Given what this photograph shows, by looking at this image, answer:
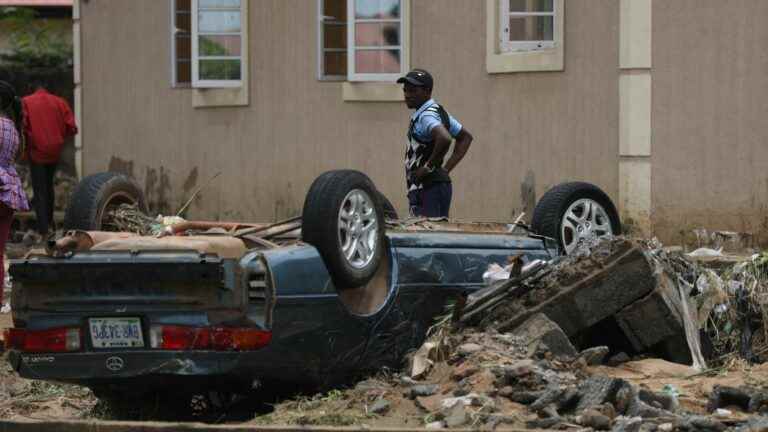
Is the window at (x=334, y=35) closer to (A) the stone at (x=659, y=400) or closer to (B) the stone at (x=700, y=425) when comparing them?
(A) the stone at (x=659, y=400)

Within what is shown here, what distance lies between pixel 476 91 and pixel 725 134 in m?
2.55

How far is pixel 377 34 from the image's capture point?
1675cm

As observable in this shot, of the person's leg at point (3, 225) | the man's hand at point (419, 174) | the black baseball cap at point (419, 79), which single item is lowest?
the person's leg at point (3, 225)

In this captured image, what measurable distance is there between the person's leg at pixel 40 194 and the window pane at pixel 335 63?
11.4 feet

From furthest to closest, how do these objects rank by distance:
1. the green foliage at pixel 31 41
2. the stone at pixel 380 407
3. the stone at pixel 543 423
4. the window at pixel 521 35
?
the green foliage at pixel 31 41, the window at pixel 521 35, the stone at pixel 380 407, the stone at pixel 543 423

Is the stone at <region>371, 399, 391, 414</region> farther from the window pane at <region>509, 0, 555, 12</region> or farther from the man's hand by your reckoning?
the window pane at <region>509, 0, 555, 12</region>

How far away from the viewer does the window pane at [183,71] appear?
709 inches

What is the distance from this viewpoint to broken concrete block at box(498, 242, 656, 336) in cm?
837

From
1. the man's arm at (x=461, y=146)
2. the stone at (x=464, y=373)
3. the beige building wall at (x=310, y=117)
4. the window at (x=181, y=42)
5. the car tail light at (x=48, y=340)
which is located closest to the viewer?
the car tail light at (x=48, y=340)

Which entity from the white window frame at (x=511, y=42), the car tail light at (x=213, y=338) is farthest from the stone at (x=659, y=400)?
the white window frame at (x=511, y=42)

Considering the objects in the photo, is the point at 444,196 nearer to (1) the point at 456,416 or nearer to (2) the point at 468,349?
(2) the point at 468,349

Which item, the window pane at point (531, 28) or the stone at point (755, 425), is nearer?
the stone at point (755, 425)

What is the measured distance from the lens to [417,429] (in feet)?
22.1

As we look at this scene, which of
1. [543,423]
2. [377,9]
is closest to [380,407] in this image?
[543,423]
